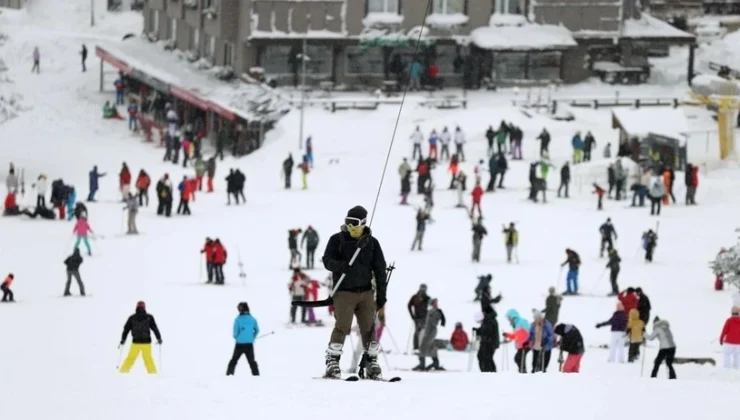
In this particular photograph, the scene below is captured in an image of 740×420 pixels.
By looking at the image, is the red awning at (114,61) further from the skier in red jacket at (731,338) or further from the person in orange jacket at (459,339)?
the skier in red jacket at (731,338)

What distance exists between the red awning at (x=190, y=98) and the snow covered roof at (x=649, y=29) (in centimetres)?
1486

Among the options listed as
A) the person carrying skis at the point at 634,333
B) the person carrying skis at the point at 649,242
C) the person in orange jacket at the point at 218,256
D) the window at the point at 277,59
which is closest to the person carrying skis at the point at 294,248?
the person in orange jacket at the point at 218,256

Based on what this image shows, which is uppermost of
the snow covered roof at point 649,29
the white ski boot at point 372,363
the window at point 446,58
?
the snow covered roof at point 649,29

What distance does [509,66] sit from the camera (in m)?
58.2

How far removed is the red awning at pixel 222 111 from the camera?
51.4 meters

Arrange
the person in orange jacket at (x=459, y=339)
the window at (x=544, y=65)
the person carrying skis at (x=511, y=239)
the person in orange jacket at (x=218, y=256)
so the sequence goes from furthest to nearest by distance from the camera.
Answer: the window at (x=544, y=65), the person carrying skis at (x=511, y=239), the person in orange jacket at (x=218, y=256), the person in orange jacket at (x=459, y=339)

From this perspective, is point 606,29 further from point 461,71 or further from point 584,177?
point 584,177

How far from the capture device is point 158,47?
6625 cm

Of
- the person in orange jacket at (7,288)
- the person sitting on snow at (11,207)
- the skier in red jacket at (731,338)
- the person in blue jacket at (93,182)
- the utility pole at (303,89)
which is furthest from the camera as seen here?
the utility pole at (303,89)

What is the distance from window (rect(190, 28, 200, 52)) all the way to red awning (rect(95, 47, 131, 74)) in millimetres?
2578

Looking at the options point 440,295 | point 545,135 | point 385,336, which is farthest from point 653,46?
point 385,336

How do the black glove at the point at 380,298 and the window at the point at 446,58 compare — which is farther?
the window at the point at 446,58

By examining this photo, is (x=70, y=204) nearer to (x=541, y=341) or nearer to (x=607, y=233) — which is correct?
(x=607, y=233)

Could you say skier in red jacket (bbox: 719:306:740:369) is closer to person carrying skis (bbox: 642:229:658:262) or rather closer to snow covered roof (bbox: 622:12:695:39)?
person carrying skis (bbox: 642:229:658:262)
